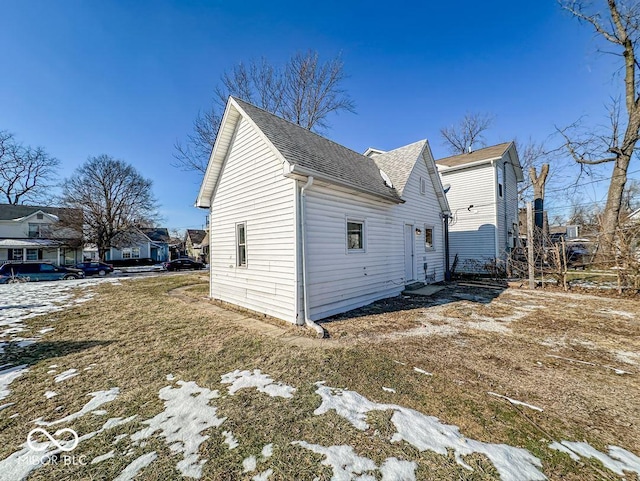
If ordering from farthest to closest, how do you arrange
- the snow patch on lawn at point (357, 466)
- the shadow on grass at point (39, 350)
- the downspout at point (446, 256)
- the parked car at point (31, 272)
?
the parked car at point (31, 272) < the downspout at point (446, 256) < the shadow on grass at point (39, 350) < the snow patch on lawn at point (357, 466)

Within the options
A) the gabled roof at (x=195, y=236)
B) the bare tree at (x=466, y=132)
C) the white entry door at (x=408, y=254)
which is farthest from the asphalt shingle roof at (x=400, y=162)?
the gabled roof at (x=195, y=236)

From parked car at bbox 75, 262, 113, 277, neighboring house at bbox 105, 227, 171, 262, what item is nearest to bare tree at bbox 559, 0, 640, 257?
parked car at bbox 75, 262, 113, 277

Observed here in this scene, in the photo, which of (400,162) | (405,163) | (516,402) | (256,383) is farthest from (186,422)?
(400,162)

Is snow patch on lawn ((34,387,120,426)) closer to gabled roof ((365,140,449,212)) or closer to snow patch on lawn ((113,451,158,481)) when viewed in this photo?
snow patch on lawn ((113,451,158,481))

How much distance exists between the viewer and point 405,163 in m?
10.2

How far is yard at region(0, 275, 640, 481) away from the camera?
2084mm

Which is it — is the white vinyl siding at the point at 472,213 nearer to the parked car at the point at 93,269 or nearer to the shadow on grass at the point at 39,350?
the shadow on grass at the point at 39,350

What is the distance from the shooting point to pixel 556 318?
6.12 meters

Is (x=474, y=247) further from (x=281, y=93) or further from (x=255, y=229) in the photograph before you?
(x=281, y=93)

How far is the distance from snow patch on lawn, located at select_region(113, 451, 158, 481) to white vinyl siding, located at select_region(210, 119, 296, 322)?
377 cm

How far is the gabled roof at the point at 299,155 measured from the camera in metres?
6.26

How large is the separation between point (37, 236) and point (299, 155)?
1582 inches

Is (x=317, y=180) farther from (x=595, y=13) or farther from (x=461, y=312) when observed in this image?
(x=595, y=13)

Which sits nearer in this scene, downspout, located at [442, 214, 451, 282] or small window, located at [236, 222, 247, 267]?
small window, located at [236, 222, 247, 267]
